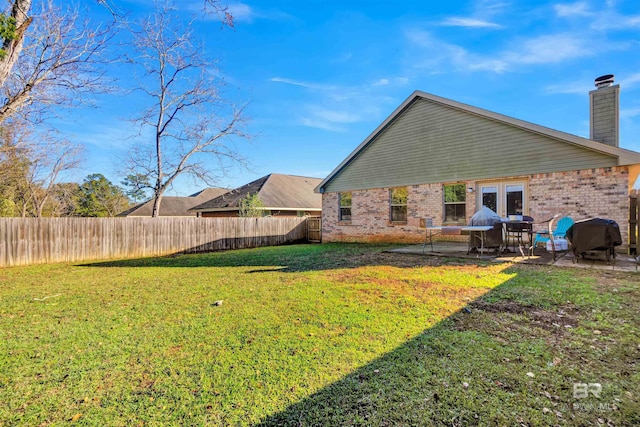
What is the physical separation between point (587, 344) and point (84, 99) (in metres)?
10.5

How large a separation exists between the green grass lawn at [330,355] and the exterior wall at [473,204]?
4257mm

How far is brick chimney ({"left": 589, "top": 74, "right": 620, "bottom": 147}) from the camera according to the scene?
8453mm

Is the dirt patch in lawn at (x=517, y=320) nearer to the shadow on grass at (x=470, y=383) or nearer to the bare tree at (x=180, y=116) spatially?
the shadow on grass at (x=470, y=383)

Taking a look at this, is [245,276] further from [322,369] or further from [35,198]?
[35,198]

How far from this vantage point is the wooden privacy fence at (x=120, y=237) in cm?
902

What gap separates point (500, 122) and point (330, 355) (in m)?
10.7

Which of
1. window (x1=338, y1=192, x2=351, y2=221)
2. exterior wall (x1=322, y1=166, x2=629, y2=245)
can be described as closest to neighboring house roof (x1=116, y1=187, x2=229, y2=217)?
window (x1=338, y1=192, x2=351, y2=221)

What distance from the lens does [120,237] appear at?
11.0 m

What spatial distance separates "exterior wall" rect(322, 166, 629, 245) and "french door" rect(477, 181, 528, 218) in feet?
0.87

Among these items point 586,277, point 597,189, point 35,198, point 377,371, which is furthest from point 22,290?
point 35,198

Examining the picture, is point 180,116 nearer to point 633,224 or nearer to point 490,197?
point 490,197

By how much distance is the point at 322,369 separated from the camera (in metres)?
2.46

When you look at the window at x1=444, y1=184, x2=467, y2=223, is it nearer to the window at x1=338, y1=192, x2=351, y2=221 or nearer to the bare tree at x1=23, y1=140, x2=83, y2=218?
the window at x1=338, y1=192, x2=351, y2=221

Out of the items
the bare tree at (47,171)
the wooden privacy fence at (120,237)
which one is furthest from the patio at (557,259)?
the bare tree at (47,171)
